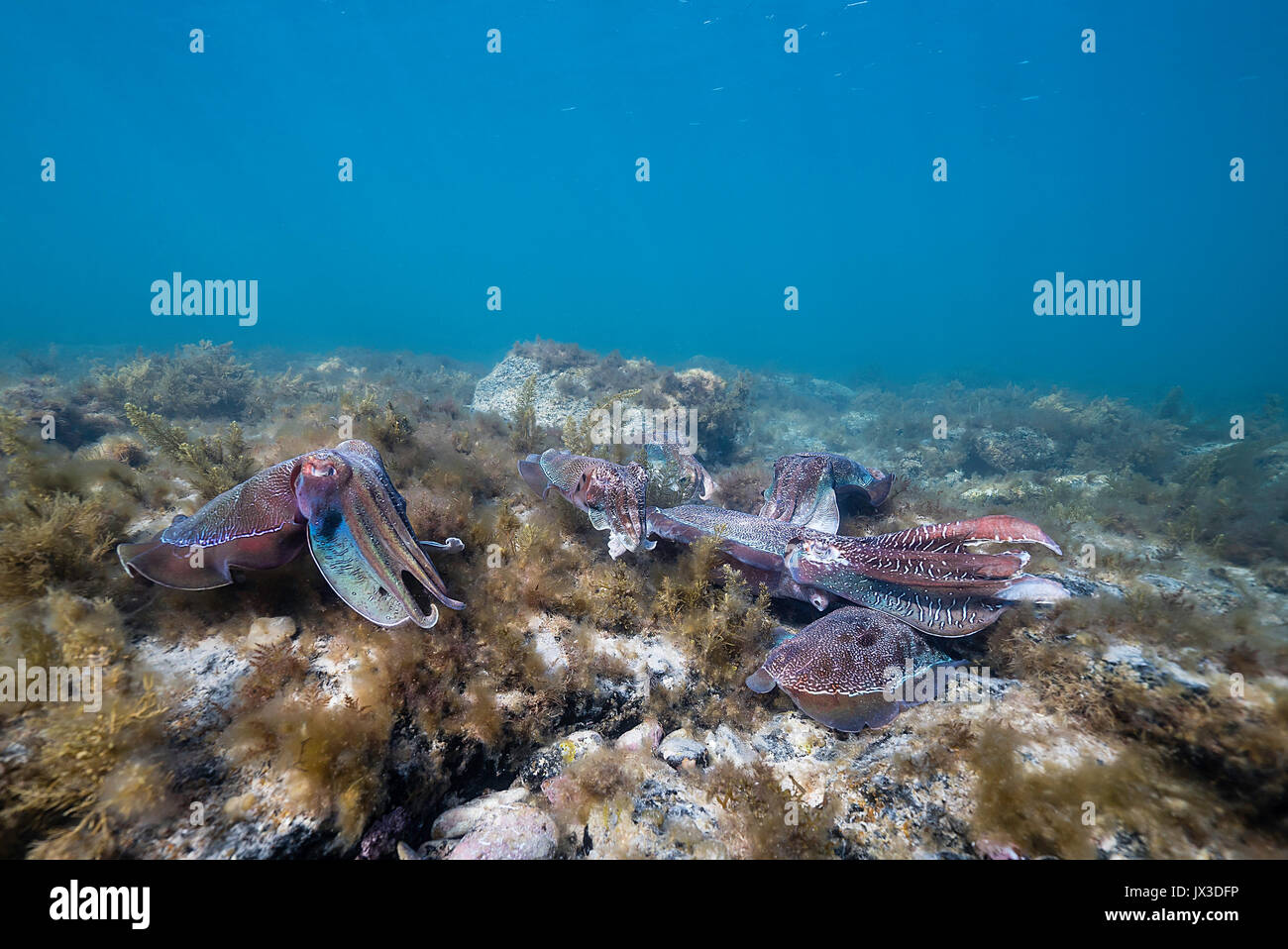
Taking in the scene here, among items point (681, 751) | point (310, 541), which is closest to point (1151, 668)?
point (681, 751)

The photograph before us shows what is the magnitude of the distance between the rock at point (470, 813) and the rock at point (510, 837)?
48 millimetres

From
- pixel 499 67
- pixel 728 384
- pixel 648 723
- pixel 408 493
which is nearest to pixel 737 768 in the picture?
pixel 648 723

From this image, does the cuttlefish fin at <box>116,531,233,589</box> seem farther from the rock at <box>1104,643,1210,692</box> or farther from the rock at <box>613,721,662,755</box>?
the rock at <box>1104,643,1210,692</box>

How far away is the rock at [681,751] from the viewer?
3.55m

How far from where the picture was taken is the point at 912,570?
409 centimetres

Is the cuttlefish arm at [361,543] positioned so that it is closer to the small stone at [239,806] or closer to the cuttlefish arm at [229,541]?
the cuttlefish arm at [229,541]

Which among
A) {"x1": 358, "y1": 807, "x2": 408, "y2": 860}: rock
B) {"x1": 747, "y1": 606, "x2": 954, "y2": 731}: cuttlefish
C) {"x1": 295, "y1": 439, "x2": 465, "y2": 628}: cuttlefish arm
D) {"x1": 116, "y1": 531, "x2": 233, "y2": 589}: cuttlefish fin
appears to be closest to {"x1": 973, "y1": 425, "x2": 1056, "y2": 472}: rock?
{"x1": 747, "y1": 606, "x2": 954, "y2": 731}: cuttlefish

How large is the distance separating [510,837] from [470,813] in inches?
15.4

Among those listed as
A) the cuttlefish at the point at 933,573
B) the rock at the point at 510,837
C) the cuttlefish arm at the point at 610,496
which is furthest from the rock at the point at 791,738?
the cuttlefish arm at the point at 610,496

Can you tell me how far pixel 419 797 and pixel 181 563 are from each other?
2351mm

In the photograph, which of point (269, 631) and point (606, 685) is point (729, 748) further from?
point (269, 631)

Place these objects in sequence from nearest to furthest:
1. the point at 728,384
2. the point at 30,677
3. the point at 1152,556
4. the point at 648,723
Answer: the point at 30,677 < the point at 648,723 < the point at 1152,556 < the point at 728,384

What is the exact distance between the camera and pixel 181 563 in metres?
3.13
